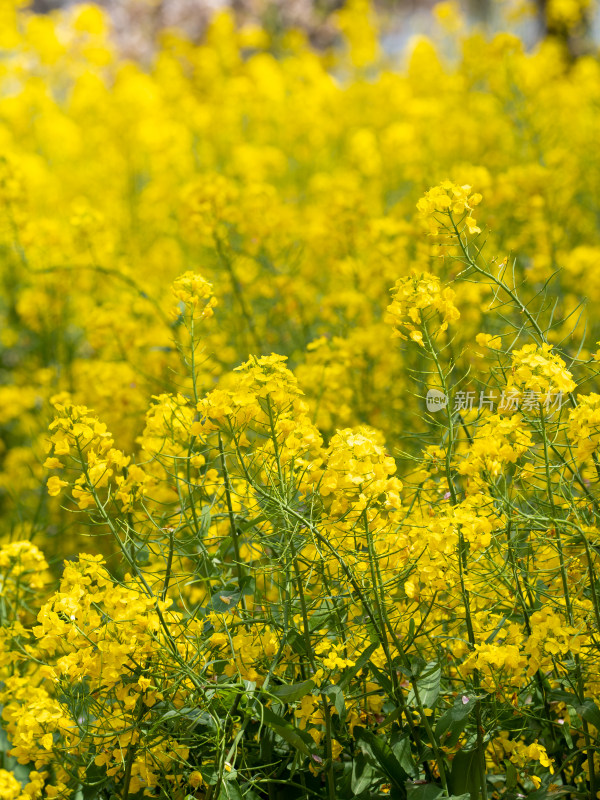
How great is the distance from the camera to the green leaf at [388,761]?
1.65m

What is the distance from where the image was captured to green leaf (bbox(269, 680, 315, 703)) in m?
1.58

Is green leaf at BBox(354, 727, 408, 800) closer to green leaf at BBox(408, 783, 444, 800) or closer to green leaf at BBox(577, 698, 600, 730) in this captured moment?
green leaf at BBox(408, 783, 444, 800)

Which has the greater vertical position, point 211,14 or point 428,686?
point 211,14

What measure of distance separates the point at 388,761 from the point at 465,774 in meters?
0.13

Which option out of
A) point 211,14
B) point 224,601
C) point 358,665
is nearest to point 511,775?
point 358,665

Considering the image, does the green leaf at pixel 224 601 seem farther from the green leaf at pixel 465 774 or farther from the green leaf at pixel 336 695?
the green leaf at pixel 465 774

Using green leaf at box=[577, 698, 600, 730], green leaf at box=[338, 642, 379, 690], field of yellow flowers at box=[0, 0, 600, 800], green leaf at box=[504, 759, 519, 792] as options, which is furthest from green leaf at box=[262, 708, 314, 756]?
green leaf at box=[577, 698, 600, 730]

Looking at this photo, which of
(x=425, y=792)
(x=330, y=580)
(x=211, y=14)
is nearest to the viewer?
(x=425, y=792)

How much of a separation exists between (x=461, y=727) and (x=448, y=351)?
75.8 inches

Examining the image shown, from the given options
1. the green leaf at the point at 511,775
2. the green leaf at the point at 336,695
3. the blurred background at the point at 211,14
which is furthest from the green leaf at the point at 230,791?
the blurred background at the point at 211,14

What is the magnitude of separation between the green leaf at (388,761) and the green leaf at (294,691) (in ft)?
0.49

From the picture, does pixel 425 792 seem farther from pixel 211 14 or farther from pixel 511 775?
pixel 211 14

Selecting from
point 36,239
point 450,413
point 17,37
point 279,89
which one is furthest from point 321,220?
point 17,37

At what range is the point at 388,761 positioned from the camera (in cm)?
165
